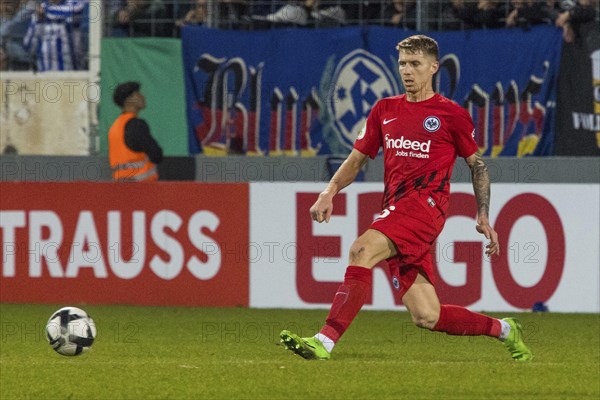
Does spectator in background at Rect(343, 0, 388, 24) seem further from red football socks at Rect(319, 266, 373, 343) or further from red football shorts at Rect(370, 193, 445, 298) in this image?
red football socks at Rect(319, 266, 373, 343)

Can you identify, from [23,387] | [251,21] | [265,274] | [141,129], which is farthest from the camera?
[251,21]

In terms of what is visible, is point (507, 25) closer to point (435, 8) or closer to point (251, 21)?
point (435, 8)

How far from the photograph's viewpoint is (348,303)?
23.9ft

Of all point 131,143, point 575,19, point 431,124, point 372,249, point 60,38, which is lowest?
point 372,249

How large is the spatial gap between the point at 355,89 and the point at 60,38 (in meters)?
3.43

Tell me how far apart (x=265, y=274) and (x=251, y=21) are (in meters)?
3.70

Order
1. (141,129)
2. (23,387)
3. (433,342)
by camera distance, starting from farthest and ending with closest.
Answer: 1. (141,129)
2. (433,342)
3. (23,387)

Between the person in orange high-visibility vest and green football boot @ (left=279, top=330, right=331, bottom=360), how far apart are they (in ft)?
19.9

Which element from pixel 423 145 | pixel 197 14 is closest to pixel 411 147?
pixel 423 145

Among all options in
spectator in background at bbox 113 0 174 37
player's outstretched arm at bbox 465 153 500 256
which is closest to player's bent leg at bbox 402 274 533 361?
player's outstretched arm at bbox 465 153 500 256

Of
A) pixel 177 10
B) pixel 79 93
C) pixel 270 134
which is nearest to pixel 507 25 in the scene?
pixel 270 134

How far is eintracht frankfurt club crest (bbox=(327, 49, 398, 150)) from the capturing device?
13.8m

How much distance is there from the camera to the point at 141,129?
13.2 meters

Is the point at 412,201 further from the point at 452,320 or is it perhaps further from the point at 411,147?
the point at 452,320
